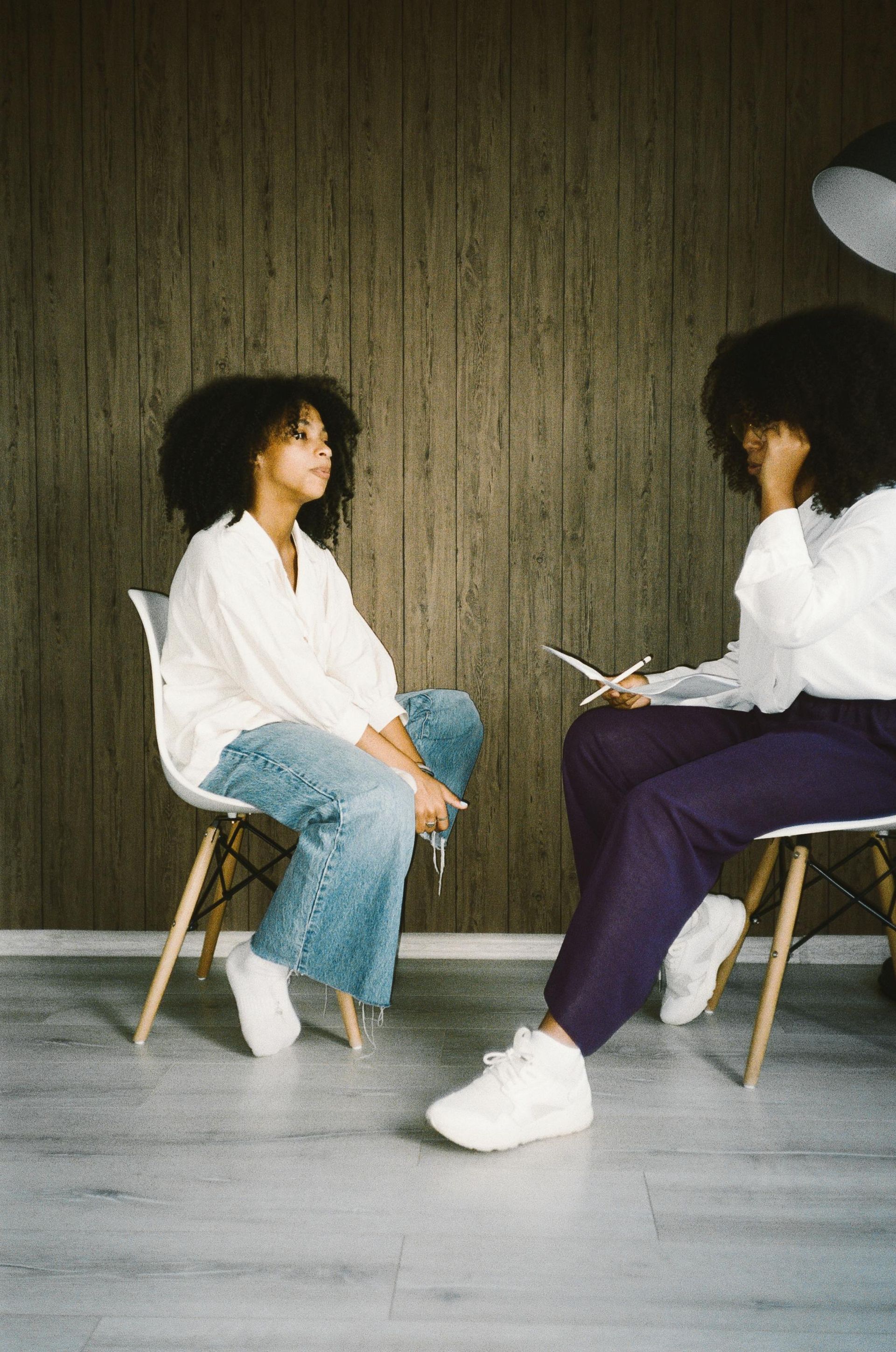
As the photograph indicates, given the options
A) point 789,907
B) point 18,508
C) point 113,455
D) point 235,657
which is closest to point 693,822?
point 789,907

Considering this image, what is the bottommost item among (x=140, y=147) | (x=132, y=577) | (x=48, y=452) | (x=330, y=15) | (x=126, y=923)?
(x=126, y=923)

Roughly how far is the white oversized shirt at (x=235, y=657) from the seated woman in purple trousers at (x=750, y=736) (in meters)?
0.52

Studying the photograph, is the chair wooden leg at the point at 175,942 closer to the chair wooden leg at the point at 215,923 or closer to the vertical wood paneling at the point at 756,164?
the chair wooden leg at the point at 215,923

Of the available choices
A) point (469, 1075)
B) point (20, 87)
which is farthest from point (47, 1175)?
point (20, 87)

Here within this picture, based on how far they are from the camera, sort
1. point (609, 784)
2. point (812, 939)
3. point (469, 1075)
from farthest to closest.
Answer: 1. point (812, 939)
2. point (609, 784)
3. point (469, 1075)

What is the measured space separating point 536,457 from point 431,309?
1.45 feet

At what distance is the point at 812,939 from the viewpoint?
8.27ft

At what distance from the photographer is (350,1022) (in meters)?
1.95

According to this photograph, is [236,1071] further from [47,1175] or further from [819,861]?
[819,861]

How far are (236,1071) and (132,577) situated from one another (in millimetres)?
1275

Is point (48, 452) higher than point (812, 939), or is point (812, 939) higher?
point (48, 452)

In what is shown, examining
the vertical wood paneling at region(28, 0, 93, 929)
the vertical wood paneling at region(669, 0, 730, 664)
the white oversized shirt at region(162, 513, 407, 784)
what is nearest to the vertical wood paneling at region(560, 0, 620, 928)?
the vertical wood paneling at region(669, 0, 730, 664)

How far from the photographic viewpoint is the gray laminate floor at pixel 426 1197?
116cm

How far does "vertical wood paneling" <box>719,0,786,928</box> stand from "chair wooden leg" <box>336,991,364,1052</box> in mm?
1785
